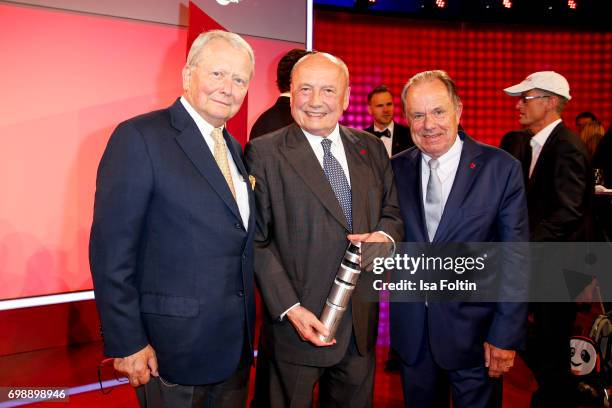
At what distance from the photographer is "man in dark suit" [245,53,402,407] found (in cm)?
190

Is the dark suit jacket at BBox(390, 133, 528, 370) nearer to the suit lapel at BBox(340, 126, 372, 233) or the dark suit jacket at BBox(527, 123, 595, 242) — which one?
the suit lapel at BBox(340, 126, 372, 233)

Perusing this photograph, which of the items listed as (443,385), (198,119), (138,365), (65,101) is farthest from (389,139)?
(138,365)

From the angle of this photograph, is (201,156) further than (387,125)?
No

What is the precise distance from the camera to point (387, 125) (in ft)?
16.9

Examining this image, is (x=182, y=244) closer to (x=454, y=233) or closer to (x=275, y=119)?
(x=454, y=233)

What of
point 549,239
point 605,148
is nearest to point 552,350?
point 549,239

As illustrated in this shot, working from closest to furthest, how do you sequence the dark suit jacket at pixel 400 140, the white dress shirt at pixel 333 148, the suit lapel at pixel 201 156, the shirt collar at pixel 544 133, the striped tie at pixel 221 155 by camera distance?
the suit lapel at pixel 201 156 → the striped tie at pixel 221 155 → the white dress shirt at pixel 333 148 → the shirt collar at pixel 544 133 → the dark suit jacket at pixel 400 140

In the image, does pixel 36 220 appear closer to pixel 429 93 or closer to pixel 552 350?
pixel 429 93

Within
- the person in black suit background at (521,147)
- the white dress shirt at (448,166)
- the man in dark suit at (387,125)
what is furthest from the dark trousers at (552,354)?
the man in dark suit at (387,125)

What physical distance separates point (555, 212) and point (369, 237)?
1.60 m

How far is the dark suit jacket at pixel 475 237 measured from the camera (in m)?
1.98

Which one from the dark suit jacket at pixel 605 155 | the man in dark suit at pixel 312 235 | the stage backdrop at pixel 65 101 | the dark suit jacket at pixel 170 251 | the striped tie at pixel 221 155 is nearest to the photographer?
the dark suit jacket at pixel 170 251

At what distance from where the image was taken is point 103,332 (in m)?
1.60

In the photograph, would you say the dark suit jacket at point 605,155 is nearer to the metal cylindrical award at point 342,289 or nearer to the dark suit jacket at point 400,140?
the metal cylindrical award at point 342,289
